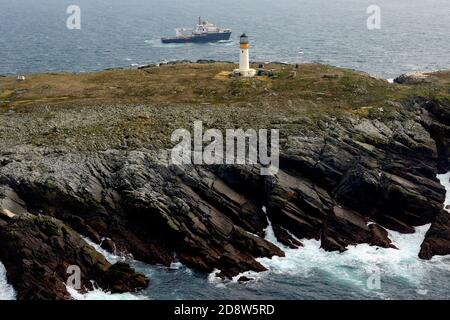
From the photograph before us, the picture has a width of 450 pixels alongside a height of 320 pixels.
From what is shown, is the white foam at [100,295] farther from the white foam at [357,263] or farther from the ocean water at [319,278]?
the white foam at [357,263]

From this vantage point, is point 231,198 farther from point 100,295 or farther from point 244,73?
point 244,73

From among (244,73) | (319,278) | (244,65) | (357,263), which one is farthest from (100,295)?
(244,65)

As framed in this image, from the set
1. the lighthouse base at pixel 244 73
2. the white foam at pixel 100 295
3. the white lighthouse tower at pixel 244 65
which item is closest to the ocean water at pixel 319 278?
the white foam at pixel 100 295

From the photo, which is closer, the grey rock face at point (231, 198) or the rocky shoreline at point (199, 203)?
the rocky shoreline at point (199, 203)

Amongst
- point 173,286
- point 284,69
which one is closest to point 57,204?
point 173,286

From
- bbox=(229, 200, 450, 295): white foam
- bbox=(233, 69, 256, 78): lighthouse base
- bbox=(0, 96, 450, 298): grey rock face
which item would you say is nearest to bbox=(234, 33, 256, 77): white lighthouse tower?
bbox=(233, 69, 256, 78): lighthouse base

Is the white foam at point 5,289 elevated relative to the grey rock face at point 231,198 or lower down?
lower down

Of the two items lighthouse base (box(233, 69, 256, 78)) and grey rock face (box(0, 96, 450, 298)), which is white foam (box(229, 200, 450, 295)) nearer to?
grey rock face (box(0, 96, 450, 298))
